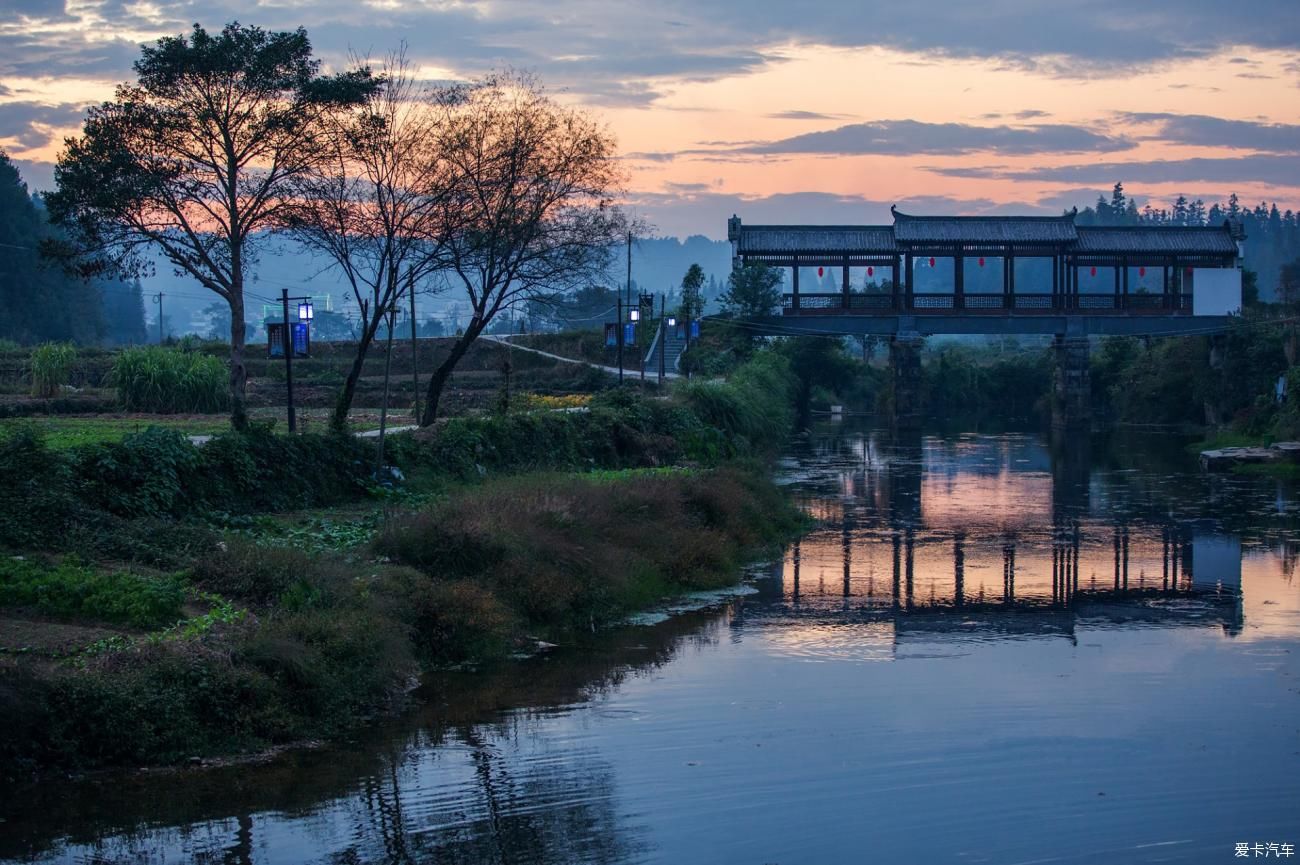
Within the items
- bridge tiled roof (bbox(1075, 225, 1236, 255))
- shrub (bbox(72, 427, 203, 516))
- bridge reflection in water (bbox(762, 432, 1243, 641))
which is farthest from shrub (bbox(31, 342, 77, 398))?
bridge tiled roof (bbox(1075, 225, 1236, 255))

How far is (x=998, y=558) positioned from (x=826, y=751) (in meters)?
12.5

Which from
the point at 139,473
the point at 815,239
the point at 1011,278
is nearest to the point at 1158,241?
the point at 1011,278

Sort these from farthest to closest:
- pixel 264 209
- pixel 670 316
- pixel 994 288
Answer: pixel 994 288 → pixel 670 316 → pixel 264 209

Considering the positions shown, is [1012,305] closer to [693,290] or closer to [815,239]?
[815,239]

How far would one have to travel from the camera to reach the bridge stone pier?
55.0 metres

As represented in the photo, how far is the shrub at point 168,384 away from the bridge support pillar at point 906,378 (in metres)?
30.7

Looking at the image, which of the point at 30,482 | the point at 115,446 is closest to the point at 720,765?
the point at 30,482

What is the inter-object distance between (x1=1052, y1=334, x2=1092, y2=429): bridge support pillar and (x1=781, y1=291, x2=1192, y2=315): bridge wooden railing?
1550mm

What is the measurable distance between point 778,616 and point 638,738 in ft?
20.6

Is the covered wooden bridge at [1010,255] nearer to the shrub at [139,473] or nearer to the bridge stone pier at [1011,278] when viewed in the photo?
the bridge stone pier at [1011,278]

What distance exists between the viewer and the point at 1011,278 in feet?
186

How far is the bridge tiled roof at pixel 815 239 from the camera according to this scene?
55438 mm

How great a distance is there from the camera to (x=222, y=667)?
11.3 m

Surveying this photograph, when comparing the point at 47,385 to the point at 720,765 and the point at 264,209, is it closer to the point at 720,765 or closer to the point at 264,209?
the point at 264,209
